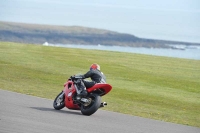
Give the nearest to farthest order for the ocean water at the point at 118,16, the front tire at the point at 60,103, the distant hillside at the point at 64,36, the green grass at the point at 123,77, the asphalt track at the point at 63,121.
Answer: the asphalt track at the point at 63,121 < the front tire at the point at 60,103 < the green grass at the point at 123,77 < the distant hillside at the point at 64,36 < the ocean water at the point at 118,16

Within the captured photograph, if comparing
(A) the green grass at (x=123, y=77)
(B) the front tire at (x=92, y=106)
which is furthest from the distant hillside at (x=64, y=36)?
(B) the front tire at (x=92, y=106)

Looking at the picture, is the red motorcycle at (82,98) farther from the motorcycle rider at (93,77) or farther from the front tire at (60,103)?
the motorcycle rider at (93,77)

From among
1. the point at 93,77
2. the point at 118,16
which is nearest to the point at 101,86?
the point at 93,77

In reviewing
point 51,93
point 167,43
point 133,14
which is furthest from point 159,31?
point 51,93

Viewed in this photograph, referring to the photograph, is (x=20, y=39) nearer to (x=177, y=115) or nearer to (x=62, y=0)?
(x=62, y=0)

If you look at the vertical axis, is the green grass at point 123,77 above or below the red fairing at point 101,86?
below

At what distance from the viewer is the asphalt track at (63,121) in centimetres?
1348

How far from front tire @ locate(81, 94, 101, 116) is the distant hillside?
6668 centimetres

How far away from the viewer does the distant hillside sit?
8566 centimetres

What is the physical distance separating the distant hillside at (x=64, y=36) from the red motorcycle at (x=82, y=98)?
65.7 metres

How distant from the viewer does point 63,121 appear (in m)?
15.0

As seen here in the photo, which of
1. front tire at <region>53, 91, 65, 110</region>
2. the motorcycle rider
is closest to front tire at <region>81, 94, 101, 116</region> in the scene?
the motorcycle rider

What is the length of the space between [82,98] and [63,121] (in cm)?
213

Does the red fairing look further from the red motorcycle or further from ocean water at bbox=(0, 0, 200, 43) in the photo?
ocean water at bbox=(0, 0, 200, 43)
